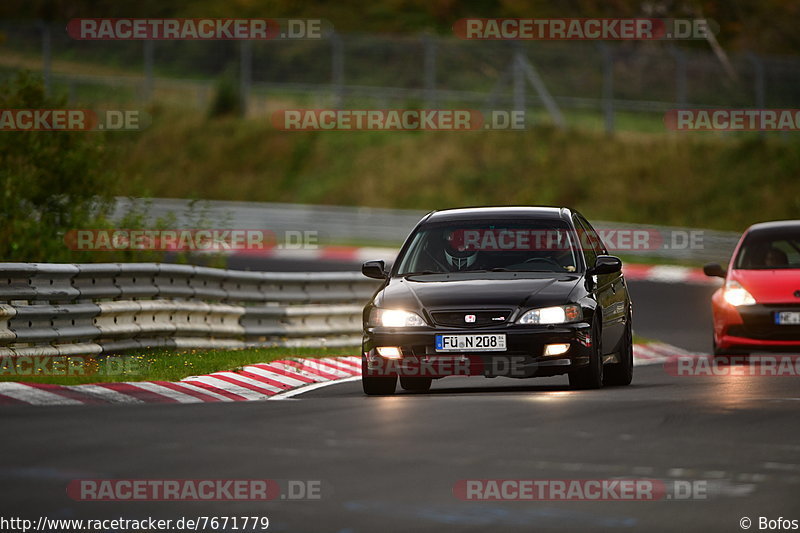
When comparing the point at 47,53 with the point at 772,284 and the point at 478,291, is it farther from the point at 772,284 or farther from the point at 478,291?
the point at 478,291

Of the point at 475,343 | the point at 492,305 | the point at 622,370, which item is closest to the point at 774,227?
the point at 622,370

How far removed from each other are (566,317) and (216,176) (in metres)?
40.3

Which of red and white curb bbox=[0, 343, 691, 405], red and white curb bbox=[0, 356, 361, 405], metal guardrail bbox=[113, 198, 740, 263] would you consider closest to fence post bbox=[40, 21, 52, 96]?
metal guardrail bbox=[113, 198, 740, 263]

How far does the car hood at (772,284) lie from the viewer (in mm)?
17672

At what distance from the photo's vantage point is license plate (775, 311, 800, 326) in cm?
1759

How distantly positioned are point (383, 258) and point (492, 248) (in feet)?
74.6

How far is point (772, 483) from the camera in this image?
8.80m

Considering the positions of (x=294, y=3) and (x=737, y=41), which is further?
(x=294, y=3)

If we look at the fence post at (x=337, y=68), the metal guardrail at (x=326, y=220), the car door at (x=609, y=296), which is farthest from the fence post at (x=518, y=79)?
the car door at (x=609, y=296)

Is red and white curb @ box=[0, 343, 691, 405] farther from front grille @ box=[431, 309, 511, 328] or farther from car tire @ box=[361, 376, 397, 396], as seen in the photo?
front grille @ box=[431, 309, 511, 328]

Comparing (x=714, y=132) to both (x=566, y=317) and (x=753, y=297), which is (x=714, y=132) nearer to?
(x=753, y=297)

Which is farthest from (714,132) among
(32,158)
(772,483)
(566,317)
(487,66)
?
(772,483)

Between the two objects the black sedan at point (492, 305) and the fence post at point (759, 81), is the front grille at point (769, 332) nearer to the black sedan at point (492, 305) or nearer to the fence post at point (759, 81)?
the black sedan at point (492, 305)

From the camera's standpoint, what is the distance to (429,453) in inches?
384
